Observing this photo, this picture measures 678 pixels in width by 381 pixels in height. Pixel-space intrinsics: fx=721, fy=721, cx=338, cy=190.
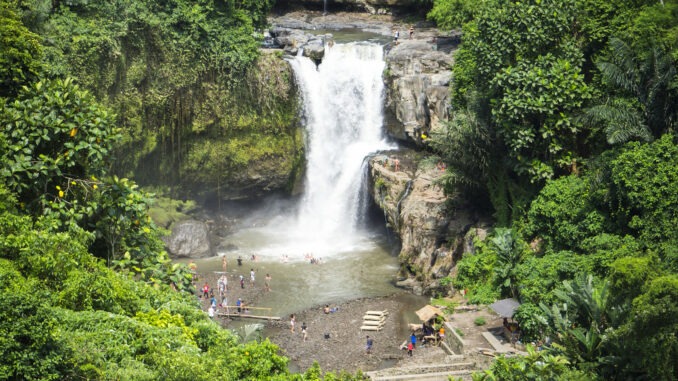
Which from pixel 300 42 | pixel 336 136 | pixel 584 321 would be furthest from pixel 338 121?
pixel 584 321

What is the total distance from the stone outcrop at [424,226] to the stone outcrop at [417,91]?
2998 mm

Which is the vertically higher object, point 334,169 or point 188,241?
point 334,169

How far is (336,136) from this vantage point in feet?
147

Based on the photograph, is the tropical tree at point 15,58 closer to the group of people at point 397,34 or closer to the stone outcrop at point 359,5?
the group of people at point 397,34

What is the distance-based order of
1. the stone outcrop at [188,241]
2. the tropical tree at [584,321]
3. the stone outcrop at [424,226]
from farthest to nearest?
the stone outcrop at [188,241]
the stone outcrop at [424,226]
the tropical tree at [584,321]

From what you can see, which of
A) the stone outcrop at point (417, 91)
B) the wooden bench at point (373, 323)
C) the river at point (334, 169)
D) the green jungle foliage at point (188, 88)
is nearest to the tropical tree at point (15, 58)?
the green jungle foliage at point (188, 88)

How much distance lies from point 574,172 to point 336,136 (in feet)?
56.5

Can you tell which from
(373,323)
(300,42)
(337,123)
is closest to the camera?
(373,323)

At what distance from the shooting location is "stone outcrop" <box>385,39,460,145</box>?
39.9 meters

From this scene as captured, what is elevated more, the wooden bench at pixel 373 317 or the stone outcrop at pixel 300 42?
the stone outcrop at pixel 300 42

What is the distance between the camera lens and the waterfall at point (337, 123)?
44000mm

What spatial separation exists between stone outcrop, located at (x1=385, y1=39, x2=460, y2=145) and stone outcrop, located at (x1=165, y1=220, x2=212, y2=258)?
1279 centimetres

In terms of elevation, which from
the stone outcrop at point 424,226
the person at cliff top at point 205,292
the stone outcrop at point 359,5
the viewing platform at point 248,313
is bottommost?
the viewing platform at point 248,313

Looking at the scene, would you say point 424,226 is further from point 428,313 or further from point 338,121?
point 338,121
